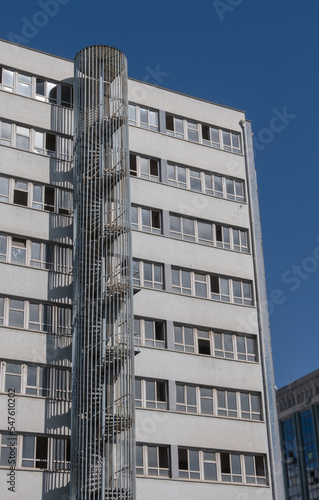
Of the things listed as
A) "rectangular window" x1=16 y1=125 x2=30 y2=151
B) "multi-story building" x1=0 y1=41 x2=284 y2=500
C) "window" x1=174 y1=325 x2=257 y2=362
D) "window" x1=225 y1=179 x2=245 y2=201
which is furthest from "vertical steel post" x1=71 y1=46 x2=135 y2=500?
"window" x1=225 y1=179 x2=245 y2=201

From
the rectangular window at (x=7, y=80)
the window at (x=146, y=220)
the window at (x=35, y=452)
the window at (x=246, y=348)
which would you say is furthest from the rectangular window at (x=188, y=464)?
the rectangular window at (x=7, y=80)

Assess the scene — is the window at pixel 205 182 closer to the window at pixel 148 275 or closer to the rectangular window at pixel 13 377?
the window at pixel 148 275

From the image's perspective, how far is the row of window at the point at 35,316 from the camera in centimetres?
4162

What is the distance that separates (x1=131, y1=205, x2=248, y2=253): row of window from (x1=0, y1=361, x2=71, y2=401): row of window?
10.3m

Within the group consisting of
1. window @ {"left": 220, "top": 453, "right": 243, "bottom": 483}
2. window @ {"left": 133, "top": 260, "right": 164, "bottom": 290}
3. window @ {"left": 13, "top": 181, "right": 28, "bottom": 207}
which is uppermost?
window @ {"left": 13, "top": 181, "right": 28, "bottom": 207}

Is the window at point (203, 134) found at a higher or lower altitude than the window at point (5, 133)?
higher

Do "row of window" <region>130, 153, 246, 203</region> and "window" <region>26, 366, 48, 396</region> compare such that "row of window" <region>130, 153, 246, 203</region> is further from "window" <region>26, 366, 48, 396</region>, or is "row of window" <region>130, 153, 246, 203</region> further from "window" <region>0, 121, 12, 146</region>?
"window" <region>26, 366, 48, 396</region>

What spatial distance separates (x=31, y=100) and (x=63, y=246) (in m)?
8.80

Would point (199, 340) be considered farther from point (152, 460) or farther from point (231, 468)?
point (152, 460)

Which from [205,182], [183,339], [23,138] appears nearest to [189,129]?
[205,182]

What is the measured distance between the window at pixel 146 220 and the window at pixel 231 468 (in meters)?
13.5

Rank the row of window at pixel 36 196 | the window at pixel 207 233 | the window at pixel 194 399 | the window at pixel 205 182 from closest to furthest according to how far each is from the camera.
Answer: the row of window at pixel 36 196
the window at pixel 194 399
the window at pixel 207 233
the window at pixel 205 182

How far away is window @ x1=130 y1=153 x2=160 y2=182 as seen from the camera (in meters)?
48.8

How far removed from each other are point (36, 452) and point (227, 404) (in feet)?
39.2
